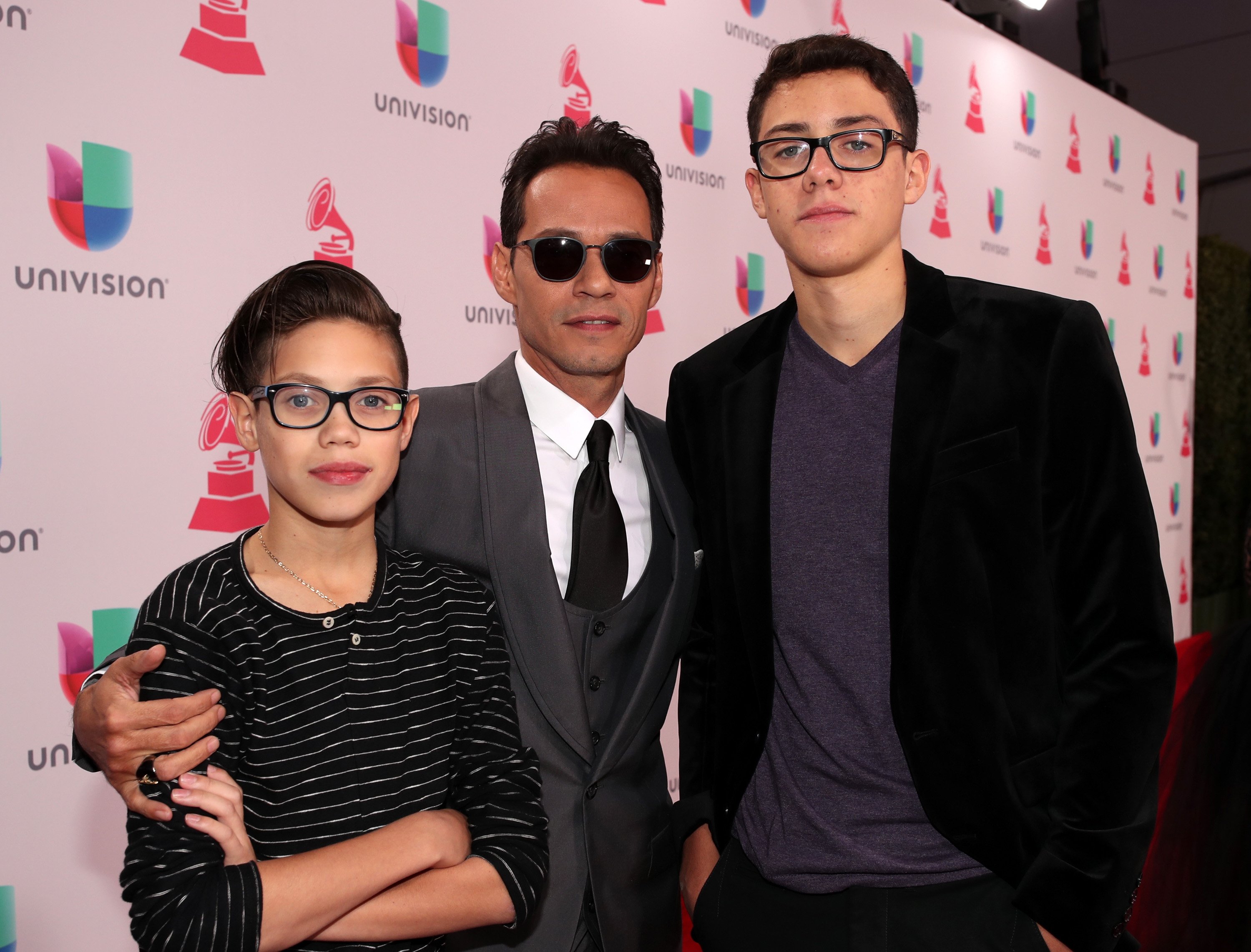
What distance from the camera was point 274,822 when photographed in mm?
1329

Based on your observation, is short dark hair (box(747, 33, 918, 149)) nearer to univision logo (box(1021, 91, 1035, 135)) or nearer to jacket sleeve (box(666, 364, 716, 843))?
jacket sleeve (box(666, 364, 716, 843))

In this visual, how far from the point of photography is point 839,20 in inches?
195

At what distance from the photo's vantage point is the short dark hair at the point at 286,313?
57.5 inches

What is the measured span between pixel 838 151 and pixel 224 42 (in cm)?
189

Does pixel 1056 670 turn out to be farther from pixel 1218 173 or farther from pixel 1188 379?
pixel 1218 173

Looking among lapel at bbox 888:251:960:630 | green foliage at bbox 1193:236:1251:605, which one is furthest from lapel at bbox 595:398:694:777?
green foliage at bbox 1193:236:1251:605

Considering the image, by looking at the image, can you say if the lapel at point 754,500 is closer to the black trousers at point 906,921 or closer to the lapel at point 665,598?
the lapel at point 665,598

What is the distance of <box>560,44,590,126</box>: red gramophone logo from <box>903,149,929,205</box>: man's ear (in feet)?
6.62

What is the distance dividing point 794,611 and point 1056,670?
1.55 ft

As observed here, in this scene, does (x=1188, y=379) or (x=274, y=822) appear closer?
(x=274, y=822)

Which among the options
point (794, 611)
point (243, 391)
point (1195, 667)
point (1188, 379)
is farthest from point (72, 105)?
point (1188, 379)

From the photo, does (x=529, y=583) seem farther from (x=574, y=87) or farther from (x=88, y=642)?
(x=574, y=87)

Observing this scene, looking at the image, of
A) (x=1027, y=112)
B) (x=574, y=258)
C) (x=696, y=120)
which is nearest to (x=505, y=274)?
(x=574, y=258)

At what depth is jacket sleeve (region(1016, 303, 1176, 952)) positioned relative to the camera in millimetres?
1573
